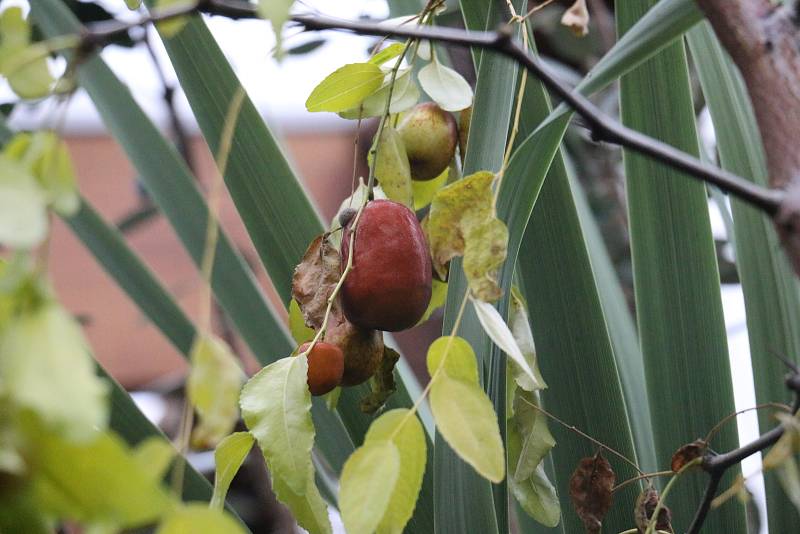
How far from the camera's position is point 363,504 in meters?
0.24

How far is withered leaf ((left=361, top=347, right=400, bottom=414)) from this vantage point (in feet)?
1.33

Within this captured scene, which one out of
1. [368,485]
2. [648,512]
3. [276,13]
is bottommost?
[648,512]

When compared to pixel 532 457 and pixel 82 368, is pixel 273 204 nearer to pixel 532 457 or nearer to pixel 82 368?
pixel 532 457

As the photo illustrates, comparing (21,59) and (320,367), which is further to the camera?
(320,367)

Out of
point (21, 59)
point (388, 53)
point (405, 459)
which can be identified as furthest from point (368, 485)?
point (388, 53)

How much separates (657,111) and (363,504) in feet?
1.12

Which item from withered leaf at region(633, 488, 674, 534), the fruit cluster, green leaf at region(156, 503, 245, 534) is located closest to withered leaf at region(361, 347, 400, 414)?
the fruit cluster

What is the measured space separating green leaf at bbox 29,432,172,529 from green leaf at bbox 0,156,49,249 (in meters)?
0.04

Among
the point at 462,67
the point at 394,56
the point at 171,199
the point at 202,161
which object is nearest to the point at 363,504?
the point at 394,56

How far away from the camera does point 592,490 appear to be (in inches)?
15.9

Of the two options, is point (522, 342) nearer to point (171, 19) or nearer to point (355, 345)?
point (355, 345)

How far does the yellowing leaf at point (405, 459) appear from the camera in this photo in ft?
0.86

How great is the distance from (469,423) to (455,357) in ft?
0.08

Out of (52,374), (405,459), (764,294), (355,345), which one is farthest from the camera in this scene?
(764,294)
